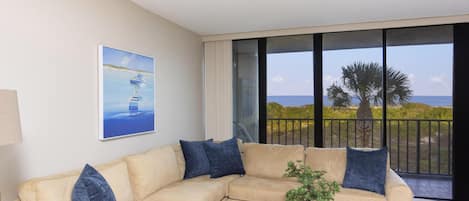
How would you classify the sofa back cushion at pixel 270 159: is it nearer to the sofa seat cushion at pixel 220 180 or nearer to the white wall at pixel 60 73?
the sofa seat cushion at pixel 220 180

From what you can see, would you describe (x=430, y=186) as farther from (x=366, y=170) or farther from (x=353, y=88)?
(x=366, y=170)

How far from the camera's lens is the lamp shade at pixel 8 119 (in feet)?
4.69

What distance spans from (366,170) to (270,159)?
3.51 ft

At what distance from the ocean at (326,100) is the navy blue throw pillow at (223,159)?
1.29 meters

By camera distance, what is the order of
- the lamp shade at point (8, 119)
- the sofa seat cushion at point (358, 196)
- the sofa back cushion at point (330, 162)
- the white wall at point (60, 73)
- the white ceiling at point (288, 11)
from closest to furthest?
the lamp shade at point (8, 119)
the white wall at point (60, 73)
the sofa seat cushion at point (358, 196)
the white ceiling at point (288, 11)
the sofa back cushion at point (330, 162)

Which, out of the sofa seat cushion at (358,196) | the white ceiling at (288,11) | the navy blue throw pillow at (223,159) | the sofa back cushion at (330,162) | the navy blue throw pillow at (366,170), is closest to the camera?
the sofa seat cushion at (358,196)

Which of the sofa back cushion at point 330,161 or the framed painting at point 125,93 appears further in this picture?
the sofa back cushion at point 330,161

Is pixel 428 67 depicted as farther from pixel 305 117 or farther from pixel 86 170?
pixel 86 170

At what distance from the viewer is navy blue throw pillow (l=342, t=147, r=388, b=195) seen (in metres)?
3.11

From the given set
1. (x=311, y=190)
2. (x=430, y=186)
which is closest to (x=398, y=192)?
(x=311, y=190)

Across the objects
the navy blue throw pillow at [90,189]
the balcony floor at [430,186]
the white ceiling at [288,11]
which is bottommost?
the balcony floor at [430,186]

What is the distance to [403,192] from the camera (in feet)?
9.33

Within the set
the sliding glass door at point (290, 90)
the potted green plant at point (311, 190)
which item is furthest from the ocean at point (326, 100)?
the potted green plant at point (311, 190)

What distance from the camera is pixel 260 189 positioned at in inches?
128
